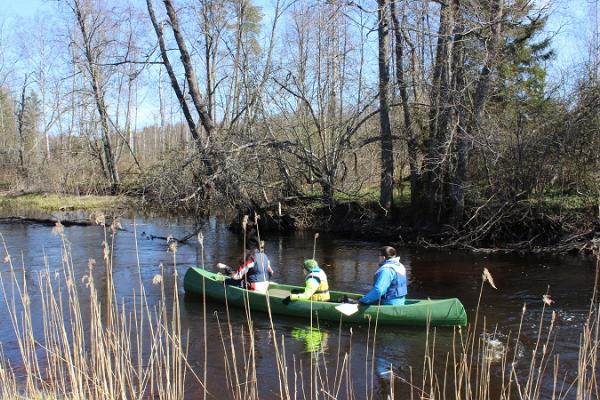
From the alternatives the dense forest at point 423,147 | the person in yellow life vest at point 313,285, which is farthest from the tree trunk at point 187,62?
the person in yellow life vest at point 313,285

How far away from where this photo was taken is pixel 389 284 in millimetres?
7781

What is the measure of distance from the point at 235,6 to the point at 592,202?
564 inches

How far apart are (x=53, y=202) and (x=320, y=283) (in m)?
20.4

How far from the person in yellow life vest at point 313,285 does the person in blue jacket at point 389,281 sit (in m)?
0.75

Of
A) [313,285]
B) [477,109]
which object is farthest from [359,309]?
[477,109]

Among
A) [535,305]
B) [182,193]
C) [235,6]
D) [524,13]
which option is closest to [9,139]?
[235,6]

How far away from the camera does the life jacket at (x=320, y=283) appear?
333 inches

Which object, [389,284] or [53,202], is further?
[53,202]

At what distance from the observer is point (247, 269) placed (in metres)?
9.12

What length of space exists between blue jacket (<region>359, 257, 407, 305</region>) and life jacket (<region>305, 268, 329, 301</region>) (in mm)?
780

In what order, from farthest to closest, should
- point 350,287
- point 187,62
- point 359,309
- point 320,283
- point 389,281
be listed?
point 187,62 → point 350,287 → point 320,283 → point 359,309 → point 389,281

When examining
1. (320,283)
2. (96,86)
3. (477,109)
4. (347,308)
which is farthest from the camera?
(96,86)

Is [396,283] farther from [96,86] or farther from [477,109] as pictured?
[96,86]

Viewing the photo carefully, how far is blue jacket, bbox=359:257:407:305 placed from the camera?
7613mm
